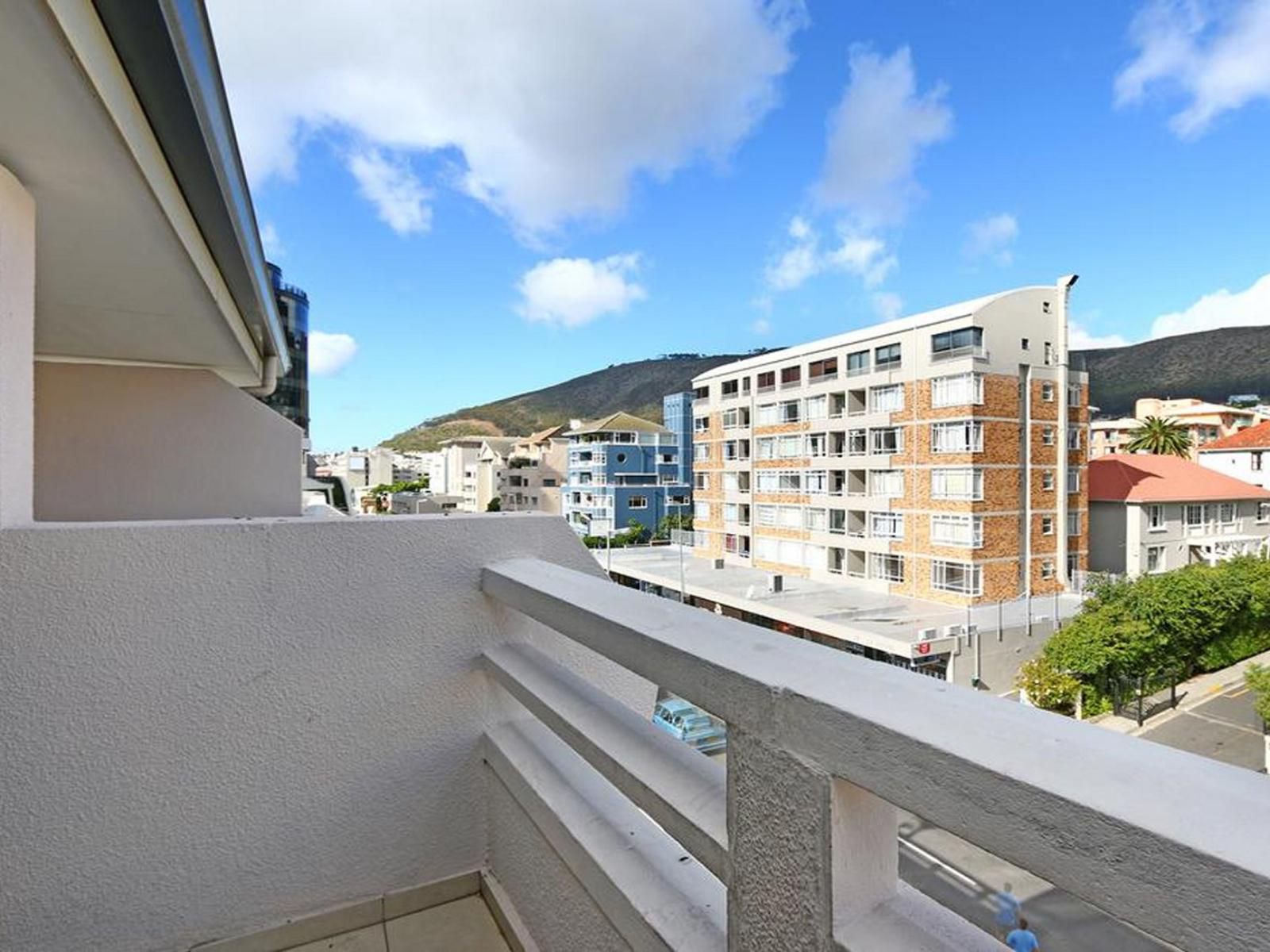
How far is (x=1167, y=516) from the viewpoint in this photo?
1875 centimetres

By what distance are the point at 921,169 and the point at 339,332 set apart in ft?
192

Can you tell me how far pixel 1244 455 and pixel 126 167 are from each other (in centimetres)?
3464

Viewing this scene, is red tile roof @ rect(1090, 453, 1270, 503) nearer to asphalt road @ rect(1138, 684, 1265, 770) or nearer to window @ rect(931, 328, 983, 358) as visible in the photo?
asphalt road @ rect(1138, 684, 1265, 770)

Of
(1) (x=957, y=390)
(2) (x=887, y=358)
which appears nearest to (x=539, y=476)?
(2) (x=887, y=358)

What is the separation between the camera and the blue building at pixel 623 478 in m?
32.6

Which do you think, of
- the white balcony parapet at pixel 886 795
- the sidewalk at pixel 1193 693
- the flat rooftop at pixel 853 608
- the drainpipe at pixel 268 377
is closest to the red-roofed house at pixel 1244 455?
the sidewalk at pixel 1193 693

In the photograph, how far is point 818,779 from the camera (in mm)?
659

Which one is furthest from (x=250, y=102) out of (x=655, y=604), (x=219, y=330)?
(x=655, y=604)

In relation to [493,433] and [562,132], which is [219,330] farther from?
[493,433]

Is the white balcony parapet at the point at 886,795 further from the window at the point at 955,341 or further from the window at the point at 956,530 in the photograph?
the window at the point at 955,341

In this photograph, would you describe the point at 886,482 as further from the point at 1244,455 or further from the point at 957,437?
the point at 1244,455

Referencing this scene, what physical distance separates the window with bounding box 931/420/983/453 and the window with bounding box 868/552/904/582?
3189 millimetres

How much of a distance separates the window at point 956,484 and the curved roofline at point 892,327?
12.6ft

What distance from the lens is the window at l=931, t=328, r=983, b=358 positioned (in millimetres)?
15648
